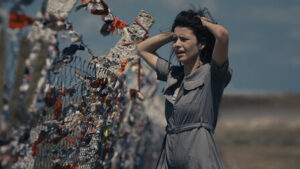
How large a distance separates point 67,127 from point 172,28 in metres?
0.91

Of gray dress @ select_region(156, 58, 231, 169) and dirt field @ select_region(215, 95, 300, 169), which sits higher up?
gray dress @ select_region(156, 58, 231, 169)

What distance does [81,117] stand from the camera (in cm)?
337

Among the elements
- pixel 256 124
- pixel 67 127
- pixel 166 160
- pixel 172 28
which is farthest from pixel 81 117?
pixel 256 124

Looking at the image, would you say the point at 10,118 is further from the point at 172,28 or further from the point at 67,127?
the point at 172,28

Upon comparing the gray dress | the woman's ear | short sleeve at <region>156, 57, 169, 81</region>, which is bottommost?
the gray dress

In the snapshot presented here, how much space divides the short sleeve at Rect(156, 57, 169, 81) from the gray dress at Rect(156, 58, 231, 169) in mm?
218

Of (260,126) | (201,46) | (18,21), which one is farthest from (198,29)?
(260,126)

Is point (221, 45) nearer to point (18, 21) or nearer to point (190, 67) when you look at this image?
point (190, 67)

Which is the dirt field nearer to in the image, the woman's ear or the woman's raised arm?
the woman's ear

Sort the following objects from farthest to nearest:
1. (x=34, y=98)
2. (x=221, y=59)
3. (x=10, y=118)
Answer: (x=221, y=59) → (x=34, y=98) → (x=10, y=118)

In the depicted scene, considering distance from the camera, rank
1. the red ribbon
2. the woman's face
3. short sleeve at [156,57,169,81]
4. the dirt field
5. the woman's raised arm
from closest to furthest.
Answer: the red ribbon → the woman's raised arm → the woman's face → short sleeve at [156,57,169,81] → the dirt field

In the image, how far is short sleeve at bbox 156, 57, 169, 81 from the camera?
347 cm

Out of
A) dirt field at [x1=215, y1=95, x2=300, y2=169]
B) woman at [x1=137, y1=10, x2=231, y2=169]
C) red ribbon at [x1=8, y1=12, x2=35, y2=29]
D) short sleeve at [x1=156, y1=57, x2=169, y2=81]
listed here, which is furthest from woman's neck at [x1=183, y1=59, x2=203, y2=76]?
dirt field at [x1=215, y1=95, x2=300, y2=169]

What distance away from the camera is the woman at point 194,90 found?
3.06 meters
